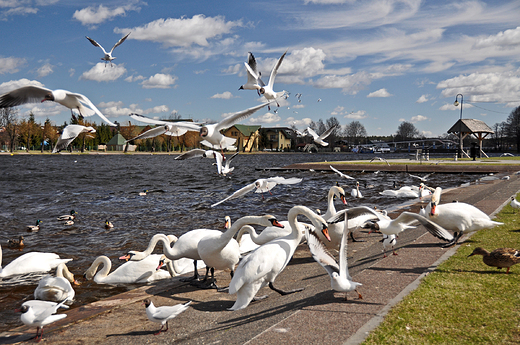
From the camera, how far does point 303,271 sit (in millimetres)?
7055

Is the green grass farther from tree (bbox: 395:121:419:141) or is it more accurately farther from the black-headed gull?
tree (bbox: 395:121:419:141)

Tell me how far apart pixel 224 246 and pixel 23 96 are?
4.52 meters

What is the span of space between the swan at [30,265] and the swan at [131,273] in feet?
4.38

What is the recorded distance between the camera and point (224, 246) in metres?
6.06

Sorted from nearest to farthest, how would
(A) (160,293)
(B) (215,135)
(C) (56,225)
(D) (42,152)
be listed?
(A) (160,293) → (B) (215,135) → (C) (56,225) → (D) (42,152)

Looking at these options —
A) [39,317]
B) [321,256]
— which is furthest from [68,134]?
[321,256]

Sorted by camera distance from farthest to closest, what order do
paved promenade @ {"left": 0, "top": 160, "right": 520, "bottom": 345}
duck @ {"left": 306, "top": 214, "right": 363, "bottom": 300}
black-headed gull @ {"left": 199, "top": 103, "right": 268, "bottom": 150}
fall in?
black-headed gull @ {"left": 199, "top": 103, "right": 268, "bottom": 150} → duck @ {"left": 306, "top": 214, "right": 363, "bottom": 300} → paved promenade @ {"left": 0, "top": 160, "right": 520, "bottom": 345}

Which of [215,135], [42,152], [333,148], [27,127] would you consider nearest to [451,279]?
[215,135]

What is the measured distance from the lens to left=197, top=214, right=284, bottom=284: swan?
5984 millimetres

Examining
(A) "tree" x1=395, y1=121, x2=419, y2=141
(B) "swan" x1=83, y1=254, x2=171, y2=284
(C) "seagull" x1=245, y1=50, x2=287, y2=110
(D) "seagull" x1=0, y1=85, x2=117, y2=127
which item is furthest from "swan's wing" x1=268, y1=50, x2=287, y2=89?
(A) "tree" x1=395, y1=121, x2=419, y2=141

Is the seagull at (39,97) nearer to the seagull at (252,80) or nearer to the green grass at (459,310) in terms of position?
the seagull at (252,80)

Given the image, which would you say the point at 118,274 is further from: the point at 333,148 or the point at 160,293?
the point at 333,148

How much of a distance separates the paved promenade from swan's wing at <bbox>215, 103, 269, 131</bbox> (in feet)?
10.2

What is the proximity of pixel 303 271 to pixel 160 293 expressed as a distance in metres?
2.56
